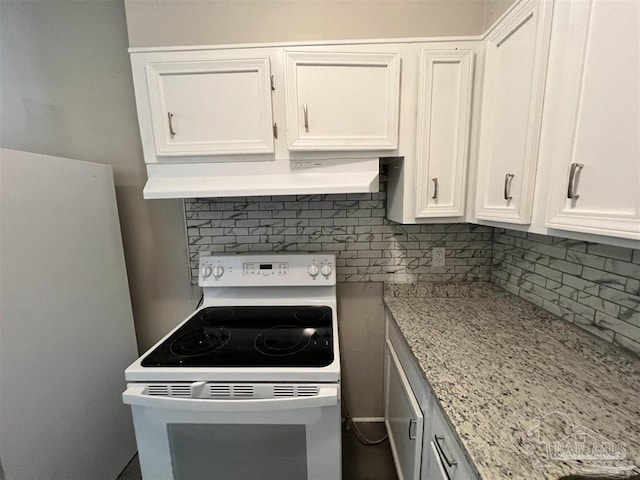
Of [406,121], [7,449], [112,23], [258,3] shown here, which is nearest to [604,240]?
[406,121]

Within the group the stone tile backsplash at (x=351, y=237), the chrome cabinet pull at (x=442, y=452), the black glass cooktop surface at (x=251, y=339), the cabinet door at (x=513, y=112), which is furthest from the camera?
the stone tile backsplash at (x=351, y=237)

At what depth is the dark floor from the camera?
1417 millimetres

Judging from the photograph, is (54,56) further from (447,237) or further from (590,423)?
(590,423)

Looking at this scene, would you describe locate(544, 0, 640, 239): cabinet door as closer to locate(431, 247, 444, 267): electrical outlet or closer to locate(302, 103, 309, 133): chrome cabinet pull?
locate(431, 247, 444, 267): electrical outlet

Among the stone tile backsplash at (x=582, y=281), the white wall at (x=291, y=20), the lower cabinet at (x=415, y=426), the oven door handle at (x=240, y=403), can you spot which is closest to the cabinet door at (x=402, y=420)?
the lower cabinet at (x=415, y=426)

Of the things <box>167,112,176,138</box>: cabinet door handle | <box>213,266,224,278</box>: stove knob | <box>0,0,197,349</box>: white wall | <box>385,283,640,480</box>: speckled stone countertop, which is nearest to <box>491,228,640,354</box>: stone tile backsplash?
<box>385,283,640,480</box>: speckled stone countertop

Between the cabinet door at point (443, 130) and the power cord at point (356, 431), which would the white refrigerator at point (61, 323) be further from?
the cabinet door at point (443, 130)

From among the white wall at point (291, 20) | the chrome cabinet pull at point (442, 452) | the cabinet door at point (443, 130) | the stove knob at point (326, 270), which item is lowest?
the chrome cabinet pull at point (442, 452)

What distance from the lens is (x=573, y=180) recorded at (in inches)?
28.9

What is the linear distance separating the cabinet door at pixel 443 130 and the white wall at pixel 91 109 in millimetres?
1414

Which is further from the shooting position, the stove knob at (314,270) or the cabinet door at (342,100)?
the stove knob at (314,270)

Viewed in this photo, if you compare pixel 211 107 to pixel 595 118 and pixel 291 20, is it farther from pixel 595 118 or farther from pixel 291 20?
pixel 595 118

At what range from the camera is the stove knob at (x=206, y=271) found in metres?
1.46

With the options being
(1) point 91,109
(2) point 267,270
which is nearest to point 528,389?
(2) point 267,270
